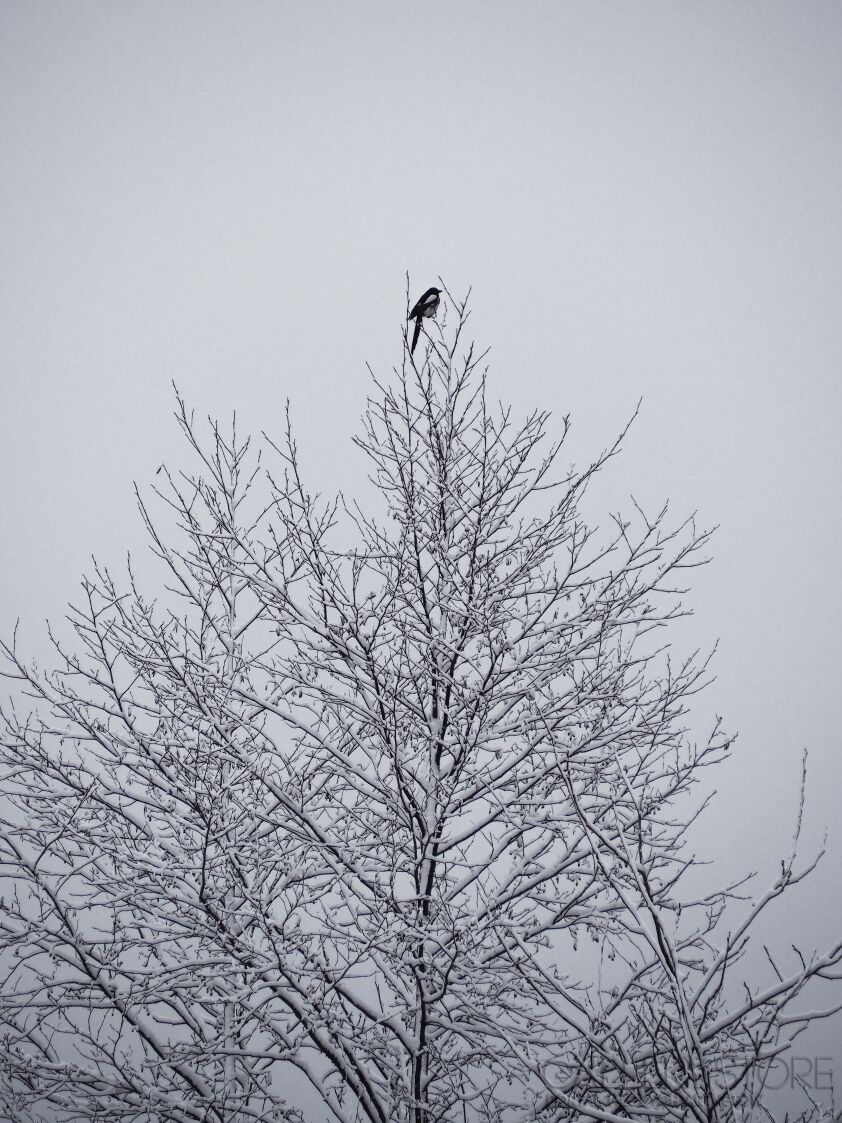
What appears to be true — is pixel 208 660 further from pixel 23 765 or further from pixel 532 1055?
pixel 532 1055

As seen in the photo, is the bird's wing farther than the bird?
No

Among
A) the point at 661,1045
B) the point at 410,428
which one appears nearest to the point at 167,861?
the point at 661,1045

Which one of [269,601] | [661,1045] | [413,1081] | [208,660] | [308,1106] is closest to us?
[661,1045]

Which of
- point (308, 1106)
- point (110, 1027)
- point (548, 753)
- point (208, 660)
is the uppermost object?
point (208, 660)

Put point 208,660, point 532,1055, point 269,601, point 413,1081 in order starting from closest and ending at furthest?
point 532,1055 < point 413,1081 < point 269,601 < point 208,660

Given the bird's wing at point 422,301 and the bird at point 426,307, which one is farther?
the bird at point 426,307

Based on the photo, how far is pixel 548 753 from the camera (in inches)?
157

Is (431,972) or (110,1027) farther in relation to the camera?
(110,1027)

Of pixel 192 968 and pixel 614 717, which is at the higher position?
pixel 614 717

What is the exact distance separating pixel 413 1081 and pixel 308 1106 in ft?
6.18

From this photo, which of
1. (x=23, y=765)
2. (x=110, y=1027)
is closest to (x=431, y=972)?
(x=110, y=1027)

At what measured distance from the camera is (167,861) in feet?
12.4

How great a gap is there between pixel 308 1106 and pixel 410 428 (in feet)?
14.9

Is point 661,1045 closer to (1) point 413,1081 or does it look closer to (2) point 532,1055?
(2) point 532,1055
